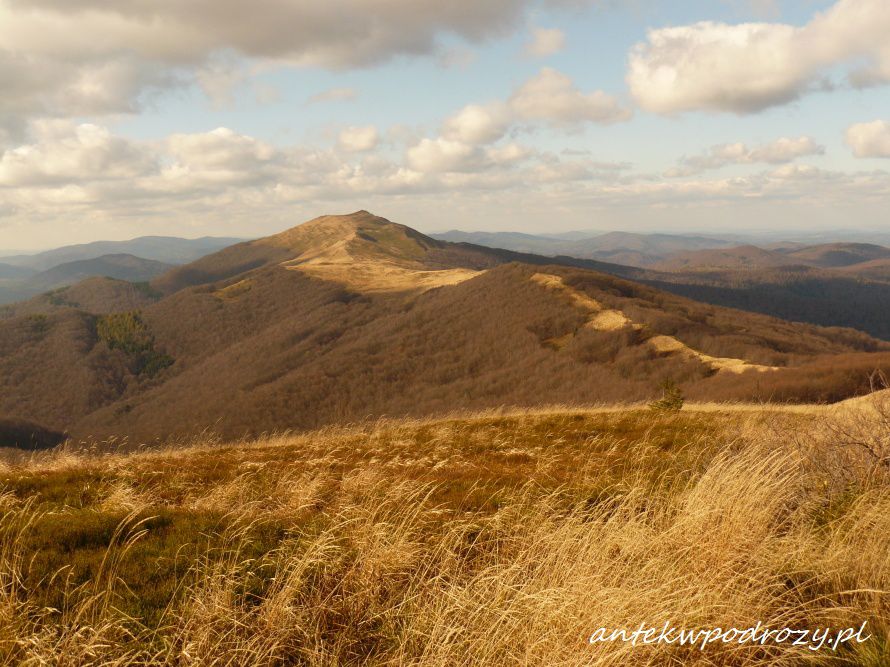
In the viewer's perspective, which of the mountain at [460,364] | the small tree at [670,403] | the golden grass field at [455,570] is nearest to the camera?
the golden grass field at [455,570]

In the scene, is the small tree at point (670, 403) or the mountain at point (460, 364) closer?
the small tree at point (670, 403)

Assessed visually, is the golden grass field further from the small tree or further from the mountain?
the mountain

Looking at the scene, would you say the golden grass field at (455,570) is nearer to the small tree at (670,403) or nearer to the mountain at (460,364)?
the small tree at (670,403)

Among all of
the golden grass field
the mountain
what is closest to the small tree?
the golden grass field

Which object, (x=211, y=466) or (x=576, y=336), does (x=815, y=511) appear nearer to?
(x=211, y=466)

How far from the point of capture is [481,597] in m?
4.64

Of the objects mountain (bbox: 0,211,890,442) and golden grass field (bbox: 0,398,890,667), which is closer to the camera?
golden grass field (bbox: 0,398,890,667)

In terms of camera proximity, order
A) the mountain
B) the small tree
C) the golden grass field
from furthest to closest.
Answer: the mountain → the small tree → the golden grass field

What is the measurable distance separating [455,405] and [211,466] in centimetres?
8804

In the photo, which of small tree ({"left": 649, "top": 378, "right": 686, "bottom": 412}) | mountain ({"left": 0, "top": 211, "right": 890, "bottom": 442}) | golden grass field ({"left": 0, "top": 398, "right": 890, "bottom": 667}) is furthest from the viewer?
mountain ({"left": 0, "top": 211, "right": 890, "bottom": 442})

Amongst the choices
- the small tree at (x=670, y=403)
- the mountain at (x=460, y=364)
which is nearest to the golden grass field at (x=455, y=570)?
the small tree at (x=670, y=403)

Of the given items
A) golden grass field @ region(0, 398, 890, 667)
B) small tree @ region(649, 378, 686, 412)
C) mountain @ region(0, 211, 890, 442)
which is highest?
golden grass field @ region(0, 398, 890, 667)

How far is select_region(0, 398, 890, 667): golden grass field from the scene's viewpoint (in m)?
4.11

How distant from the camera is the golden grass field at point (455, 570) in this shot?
162 inches
